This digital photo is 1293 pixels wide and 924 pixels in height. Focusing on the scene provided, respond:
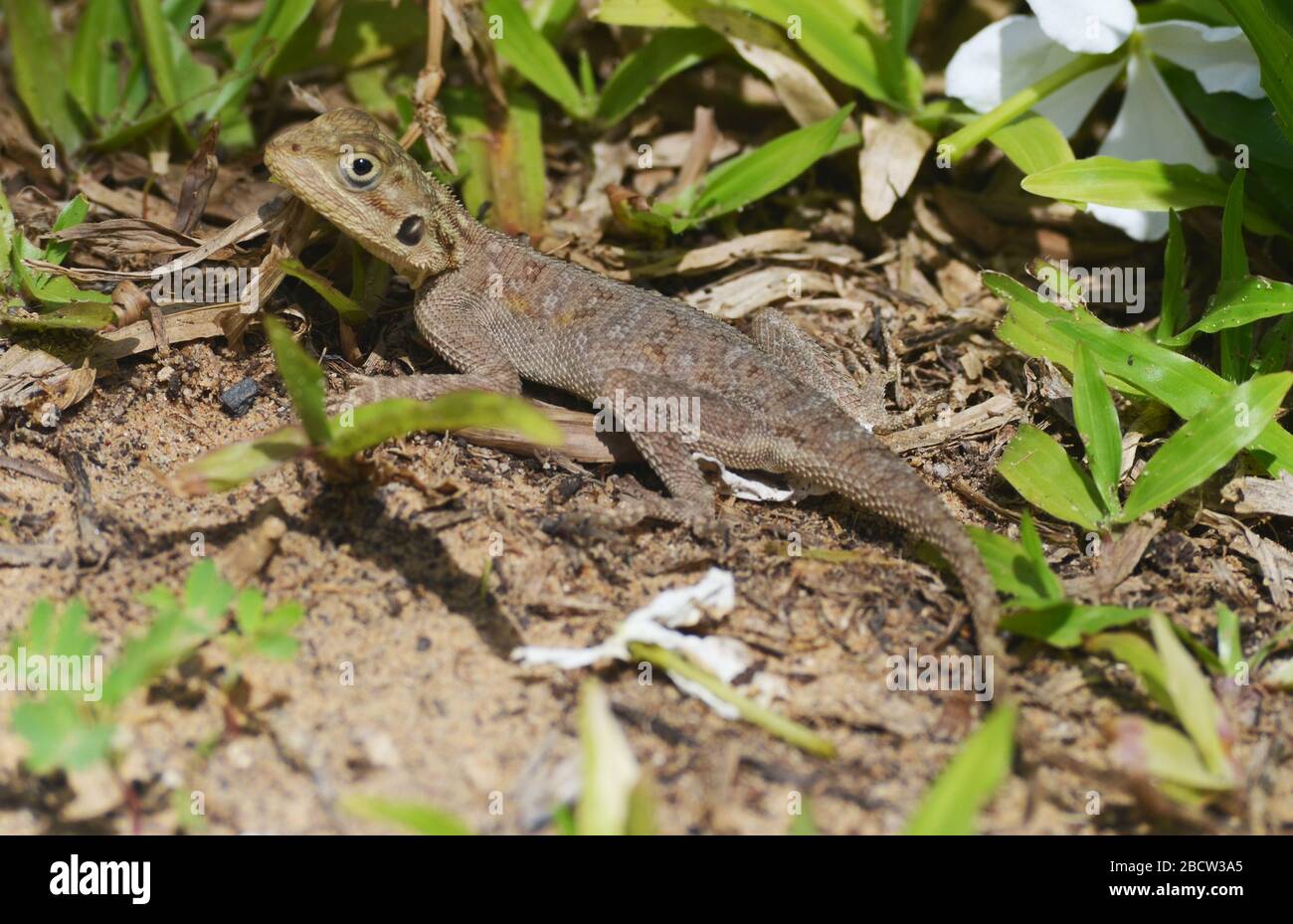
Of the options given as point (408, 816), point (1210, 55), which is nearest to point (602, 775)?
point (408, 816)

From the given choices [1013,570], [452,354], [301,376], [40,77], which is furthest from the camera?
[40,77]

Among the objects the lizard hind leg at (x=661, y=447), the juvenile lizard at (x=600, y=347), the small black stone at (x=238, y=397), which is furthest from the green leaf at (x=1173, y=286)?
the small black stone at (x=238, y=397)

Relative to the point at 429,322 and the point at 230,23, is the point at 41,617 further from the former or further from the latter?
the point at 230,23

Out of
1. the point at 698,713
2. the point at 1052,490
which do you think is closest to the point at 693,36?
the point at 1052,490

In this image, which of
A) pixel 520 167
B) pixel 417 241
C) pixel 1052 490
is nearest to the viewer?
pixel 1052 490

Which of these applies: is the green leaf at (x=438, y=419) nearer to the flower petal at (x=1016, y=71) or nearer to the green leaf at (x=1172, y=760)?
the green leaf at (x=1172, y=760)

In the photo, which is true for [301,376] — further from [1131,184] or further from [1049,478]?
[1131,184]
